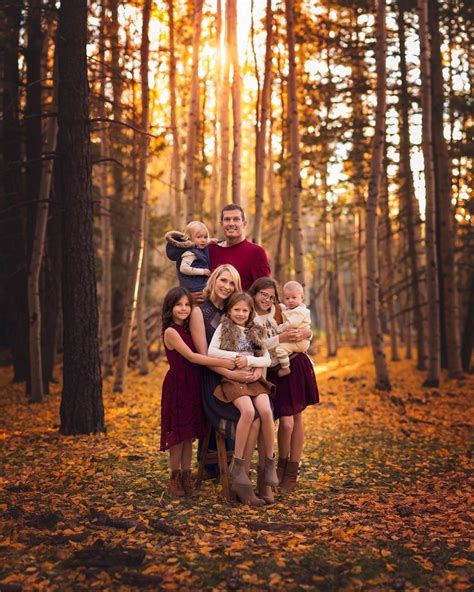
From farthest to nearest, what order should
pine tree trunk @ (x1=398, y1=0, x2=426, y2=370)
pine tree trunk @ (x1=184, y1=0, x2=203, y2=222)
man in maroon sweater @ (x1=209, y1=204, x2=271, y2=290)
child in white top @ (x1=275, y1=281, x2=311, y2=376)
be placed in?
pine tree trunk @ (x1=398, y1=0, x2=426, y2=370) → pine tree trunk @ (x1=184, y1=0, x2=203, y2=222) → man in maroon sweater @ (x1=209, y1=204, x2=271, y2=290) → child in white top @ (x1=275, y1=281, x2=311, y2=376)

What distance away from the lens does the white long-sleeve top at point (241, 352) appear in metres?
5.62

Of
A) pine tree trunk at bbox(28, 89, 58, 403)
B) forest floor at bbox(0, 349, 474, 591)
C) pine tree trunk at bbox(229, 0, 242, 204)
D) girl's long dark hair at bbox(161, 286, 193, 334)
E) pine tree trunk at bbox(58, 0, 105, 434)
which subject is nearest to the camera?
forest floor at bbox(0, 349, 474, 591)

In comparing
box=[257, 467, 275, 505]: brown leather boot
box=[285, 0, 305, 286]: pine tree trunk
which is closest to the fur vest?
box=[257, 467, 275, 505]: brown leather boot

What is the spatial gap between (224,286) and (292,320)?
77 cm

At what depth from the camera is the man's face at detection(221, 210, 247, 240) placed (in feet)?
19.7

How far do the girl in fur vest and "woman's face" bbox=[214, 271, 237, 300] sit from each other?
4.7 inches

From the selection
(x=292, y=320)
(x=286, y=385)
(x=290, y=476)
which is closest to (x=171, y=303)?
(x=292, y=320)

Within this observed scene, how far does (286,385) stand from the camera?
610 centimetres

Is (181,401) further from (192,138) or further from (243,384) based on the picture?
(192,138)

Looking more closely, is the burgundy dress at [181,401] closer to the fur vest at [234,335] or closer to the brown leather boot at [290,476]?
the fur vest at [234,335]

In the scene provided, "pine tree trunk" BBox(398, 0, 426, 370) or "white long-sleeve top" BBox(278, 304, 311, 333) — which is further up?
"pine tree trunk" BBox(398, 0, 426, 370)

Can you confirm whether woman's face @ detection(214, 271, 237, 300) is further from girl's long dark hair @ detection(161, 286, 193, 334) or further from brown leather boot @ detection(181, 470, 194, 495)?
brown leather boot @ detection(181, 470, 194, 495)

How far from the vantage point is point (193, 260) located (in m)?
6.20

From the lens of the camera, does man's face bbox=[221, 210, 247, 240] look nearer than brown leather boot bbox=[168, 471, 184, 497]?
No
